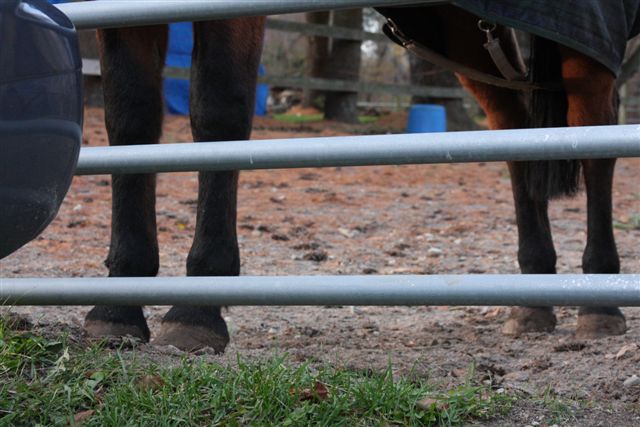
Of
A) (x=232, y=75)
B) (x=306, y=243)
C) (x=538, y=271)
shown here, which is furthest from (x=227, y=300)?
(x=306, y=243)

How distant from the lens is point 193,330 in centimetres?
262

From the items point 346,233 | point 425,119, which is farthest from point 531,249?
point 425,119

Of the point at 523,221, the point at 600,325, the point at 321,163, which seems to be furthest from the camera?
the point at 523,221

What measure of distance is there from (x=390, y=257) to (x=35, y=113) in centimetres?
370

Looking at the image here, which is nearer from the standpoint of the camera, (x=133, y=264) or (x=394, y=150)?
(x=394, y=150)

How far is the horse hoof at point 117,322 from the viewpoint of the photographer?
270 cm

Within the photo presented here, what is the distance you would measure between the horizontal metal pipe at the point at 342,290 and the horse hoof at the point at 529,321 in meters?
1.46

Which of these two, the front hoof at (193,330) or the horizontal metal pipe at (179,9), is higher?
the horizontal metal pipe at (179,9)

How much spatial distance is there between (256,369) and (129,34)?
122 centimetres

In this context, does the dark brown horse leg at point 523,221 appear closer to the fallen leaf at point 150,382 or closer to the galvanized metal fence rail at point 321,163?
the galvanized metal fence rail at point 321,163

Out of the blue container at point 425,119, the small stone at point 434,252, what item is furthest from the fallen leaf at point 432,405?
the blue container at point 425,119

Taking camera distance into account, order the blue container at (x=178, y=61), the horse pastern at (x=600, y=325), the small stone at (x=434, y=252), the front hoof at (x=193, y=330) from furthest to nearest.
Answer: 1. the blue container at (x=178, y=61)
2. the small stone at (x=434, y=252)
3. the horse pastern at (x=600, y=325)
4. the front hoof at (x=193, y=330)

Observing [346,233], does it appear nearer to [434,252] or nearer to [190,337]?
[434,252]

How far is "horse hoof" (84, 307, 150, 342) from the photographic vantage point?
2701 mm
